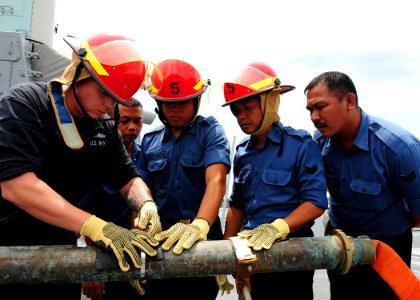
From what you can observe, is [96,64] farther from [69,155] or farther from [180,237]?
[180,237]

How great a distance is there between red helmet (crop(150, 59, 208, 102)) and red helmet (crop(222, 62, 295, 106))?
236 millimetres

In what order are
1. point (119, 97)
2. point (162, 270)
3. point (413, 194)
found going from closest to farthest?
point (162, 270) → point (119, 97) → point (413, 194)

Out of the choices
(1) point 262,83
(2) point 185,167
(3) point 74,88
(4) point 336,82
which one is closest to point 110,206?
(2) point 185,167

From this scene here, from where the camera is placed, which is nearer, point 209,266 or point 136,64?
point 209,266

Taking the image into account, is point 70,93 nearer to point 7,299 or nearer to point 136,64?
point 136,64

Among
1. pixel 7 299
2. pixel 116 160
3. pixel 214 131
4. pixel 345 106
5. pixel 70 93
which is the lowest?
pixel 7 299

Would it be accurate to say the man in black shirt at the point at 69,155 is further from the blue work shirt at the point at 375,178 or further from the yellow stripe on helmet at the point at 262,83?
the blue work shirt at the point at 375,178

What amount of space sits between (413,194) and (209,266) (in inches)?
66.0

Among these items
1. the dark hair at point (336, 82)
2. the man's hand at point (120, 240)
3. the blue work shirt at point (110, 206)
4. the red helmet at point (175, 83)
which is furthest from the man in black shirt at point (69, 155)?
the dark hair at point (336, 82)

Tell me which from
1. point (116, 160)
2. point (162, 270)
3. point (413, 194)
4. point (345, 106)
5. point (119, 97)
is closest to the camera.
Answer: point (162, 270)

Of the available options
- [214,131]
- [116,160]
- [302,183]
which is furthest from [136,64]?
[302,183]

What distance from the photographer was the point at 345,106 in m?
2.68

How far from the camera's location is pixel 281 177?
8.08 ft

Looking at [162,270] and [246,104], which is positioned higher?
[246,104]
